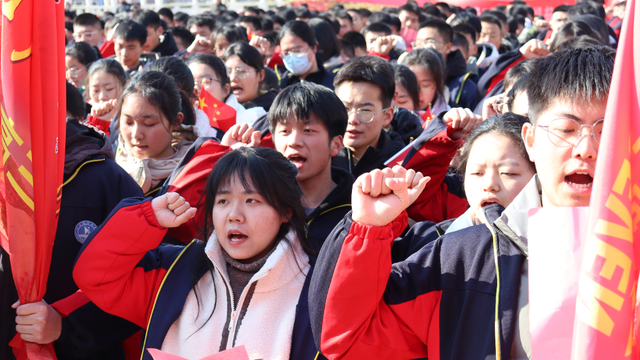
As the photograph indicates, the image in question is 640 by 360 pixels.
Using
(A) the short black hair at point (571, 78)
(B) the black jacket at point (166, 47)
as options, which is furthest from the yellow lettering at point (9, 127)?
(B) the black jacket at point (166, 47)

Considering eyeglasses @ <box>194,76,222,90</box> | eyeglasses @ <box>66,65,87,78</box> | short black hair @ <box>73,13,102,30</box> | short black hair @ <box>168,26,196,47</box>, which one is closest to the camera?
eyeglasses @ <box>194,76,222,90</box>

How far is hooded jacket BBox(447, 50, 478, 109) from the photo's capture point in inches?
226

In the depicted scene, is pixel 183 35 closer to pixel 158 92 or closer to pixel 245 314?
pixel 158 92

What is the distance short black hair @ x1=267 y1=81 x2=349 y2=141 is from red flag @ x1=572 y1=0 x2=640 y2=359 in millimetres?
1826

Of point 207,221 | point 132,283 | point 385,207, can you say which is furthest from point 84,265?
point 385,207

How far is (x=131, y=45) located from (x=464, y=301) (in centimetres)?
562

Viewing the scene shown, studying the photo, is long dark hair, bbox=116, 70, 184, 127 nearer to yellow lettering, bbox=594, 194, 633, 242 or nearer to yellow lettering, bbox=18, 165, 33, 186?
yellow lettering, bbox=18, 165, 33, 186

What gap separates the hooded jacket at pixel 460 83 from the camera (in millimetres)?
5748

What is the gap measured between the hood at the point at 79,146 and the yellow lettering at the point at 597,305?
1971mm

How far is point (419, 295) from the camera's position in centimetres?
163

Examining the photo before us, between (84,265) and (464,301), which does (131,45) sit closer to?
(84,265)

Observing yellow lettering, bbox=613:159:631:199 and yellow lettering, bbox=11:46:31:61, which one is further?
yellow lettering, bbox=11:46:31:61

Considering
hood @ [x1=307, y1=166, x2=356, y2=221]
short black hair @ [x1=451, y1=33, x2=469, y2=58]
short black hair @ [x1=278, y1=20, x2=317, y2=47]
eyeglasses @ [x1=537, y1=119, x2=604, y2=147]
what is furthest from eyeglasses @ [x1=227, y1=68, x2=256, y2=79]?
eyeglasses @ [x1=537, y1=119, x2=604, y2=147]

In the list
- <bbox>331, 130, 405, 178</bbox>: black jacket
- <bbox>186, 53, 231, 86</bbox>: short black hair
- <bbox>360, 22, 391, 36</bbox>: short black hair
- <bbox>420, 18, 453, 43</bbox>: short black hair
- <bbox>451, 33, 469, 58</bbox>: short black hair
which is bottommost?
<bbox>331, 130, 405, 178</bbox>: black jacket
